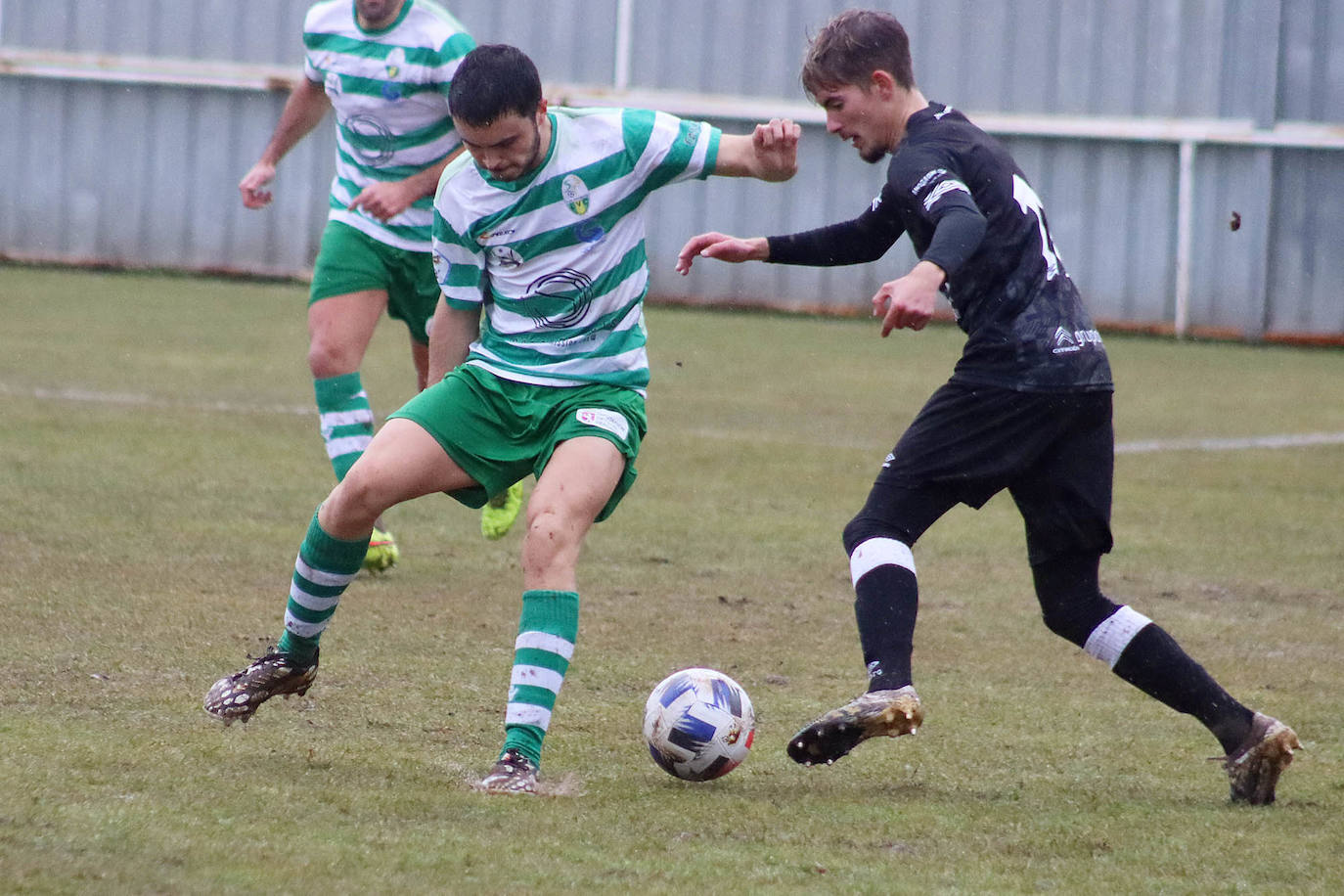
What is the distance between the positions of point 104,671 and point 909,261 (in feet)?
40.7

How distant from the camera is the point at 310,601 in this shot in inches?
159

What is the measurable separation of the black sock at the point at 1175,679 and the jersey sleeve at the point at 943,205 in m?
0.99

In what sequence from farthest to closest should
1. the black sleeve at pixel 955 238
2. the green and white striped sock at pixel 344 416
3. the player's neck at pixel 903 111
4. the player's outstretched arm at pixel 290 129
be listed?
the player's outstretched arm at pixel 290 129 < the green and white striped sock at pixel 344 416 < the player's neck at pixel 903 111 < the black sleeve at pixel 955 238

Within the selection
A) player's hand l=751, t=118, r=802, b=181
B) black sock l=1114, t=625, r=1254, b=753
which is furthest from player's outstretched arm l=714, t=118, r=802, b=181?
black sock l=1114, t=625, r=1254, b=753

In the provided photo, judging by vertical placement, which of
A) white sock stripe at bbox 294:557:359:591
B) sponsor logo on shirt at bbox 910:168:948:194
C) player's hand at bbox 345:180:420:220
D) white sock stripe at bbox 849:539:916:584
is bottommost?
white sock stripe at bbox 294:557:359:591

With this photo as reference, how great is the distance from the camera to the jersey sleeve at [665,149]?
414 cm

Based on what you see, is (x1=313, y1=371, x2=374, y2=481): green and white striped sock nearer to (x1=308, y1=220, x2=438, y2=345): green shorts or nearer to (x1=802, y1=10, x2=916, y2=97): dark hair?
(x1=308, y1=220, x2=438, y2=345): green shorts

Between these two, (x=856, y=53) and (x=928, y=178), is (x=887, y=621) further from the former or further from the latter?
(x=856, y=53)

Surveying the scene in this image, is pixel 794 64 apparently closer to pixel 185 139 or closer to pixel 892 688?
pixel 185 139

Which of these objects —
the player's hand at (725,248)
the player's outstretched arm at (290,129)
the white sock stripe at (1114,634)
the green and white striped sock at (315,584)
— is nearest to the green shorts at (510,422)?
the green and white striped sock at (315,584)

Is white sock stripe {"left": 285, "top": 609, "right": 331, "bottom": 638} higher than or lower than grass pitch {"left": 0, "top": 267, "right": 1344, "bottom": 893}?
higher

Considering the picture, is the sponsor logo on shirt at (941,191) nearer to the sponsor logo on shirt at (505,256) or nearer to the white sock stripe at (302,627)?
the sponsor logo on shirt at (505,256)

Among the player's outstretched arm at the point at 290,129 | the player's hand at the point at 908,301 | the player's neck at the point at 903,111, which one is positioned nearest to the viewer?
the player's hand at the point at 908,301

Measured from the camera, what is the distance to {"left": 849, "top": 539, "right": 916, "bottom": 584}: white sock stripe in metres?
3.88
